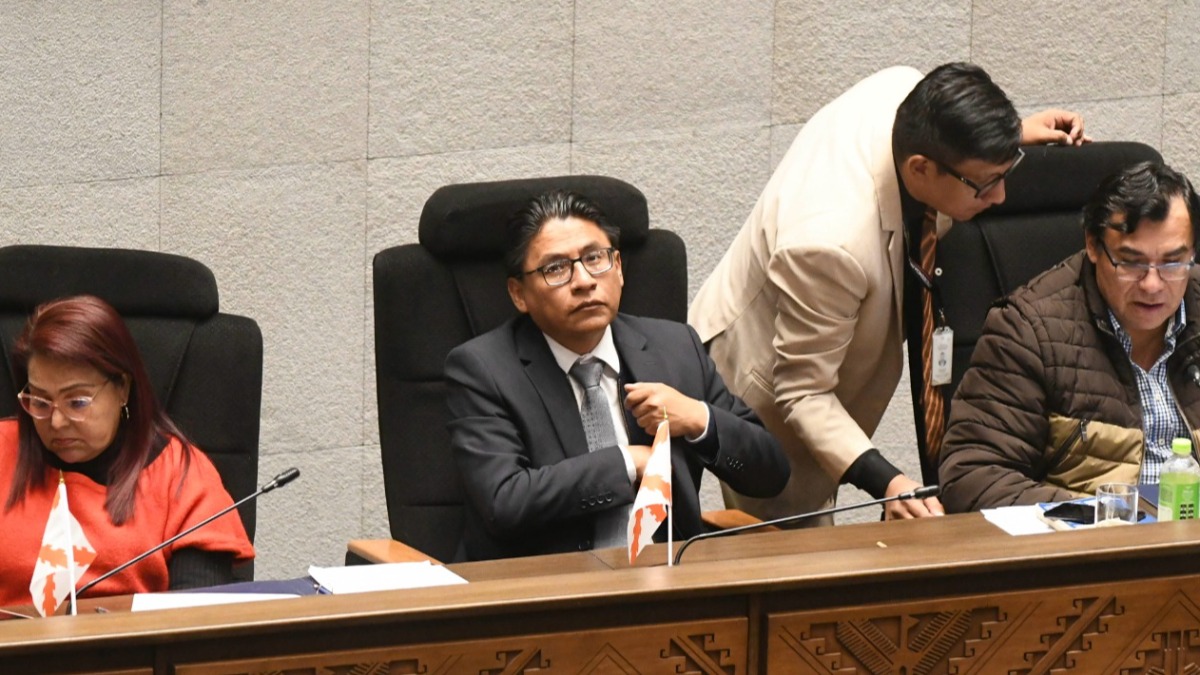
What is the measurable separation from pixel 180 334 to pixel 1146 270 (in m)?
1.66

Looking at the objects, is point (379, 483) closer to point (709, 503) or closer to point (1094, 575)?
point (709, 503)

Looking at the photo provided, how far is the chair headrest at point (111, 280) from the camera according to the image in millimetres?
3080

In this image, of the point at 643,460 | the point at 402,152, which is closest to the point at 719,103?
the point at 402,152

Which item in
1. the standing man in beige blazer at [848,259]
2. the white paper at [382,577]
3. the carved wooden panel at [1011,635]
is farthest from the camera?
the standing man in beige blazer at [848,259]

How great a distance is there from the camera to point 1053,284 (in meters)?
3.21

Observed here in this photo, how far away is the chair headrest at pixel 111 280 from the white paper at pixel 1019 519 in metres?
1.38

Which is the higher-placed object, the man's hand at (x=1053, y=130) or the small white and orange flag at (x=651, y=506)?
the man's hand at (x=1053, y=130)

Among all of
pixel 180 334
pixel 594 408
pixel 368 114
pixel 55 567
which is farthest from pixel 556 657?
pixel 368 114

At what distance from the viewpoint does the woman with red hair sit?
112 inches

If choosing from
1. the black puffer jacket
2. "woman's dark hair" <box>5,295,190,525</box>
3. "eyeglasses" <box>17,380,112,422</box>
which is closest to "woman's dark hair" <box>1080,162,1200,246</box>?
the black puffer jacket

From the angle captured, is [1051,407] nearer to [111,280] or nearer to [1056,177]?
[1056,177]

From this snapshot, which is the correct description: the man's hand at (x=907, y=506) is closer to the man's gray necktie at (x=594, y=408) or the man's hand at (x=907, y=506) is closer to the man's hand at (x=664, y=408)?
the man's hand at (x=664, y=408)

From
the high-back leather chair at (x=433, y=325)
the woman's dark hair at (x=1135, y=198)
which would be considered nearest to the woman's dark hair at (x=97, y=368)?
the high-back leather chair at (x=433, y=325)

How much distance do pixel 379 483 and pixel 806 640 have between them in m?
2.44
